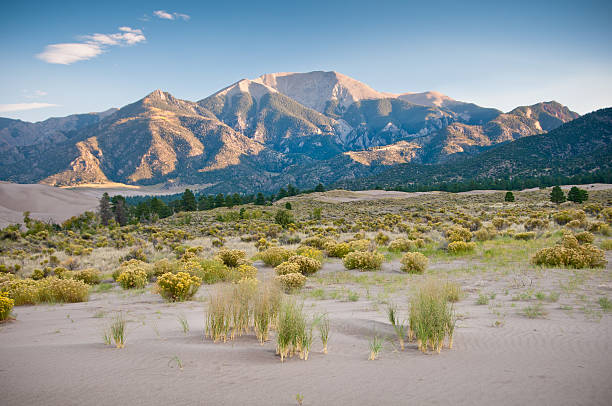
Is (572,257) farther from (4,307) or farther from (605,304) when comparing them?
(4,307)

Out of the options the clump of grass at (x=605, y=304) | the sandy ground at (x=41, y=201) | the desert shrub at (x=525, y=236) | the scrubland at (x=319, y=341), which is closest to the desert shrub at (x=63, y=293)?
the scrubland at (x=319, y=341)

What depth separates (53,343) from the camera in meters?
5.69

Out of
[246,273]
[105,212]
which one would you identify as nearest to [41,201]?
[105,212]

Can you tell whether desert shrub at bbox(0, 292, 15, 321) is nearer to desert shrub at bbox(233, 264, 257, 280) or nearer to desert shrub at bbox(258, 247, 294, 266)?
desert shrub at bbox(233, 264, 257, 280)

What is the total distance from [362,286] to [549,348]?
6.27 metres

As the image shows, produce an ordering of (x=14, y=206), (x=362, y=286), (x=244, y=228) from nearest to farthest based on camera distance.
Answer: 1. (x=362, y=286)
2. (x=244, y=228)
3. (x=14, y=206)

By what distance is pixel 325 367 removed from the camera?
455 cm

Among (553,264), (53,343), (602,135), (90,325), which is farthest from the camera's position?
(602,135)

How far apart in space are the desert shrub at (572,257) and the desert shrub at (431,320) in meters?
9.01

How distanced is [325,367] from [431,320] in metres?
1.78

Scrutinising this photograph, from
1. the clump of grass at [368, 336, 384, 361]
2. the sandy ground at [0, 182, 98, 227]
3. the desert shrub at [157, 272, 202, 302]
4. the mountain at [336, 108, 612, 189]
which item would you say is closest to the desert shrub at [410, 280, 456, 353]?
the clump of grass at [368, 336, 384, 361]

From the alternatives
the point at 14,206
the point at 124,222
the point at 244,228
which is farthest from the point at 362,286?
the point at 14,206

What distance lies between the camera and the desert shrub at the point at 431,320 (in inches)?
203

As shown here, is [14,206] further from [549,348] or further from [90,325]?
[549,348]
